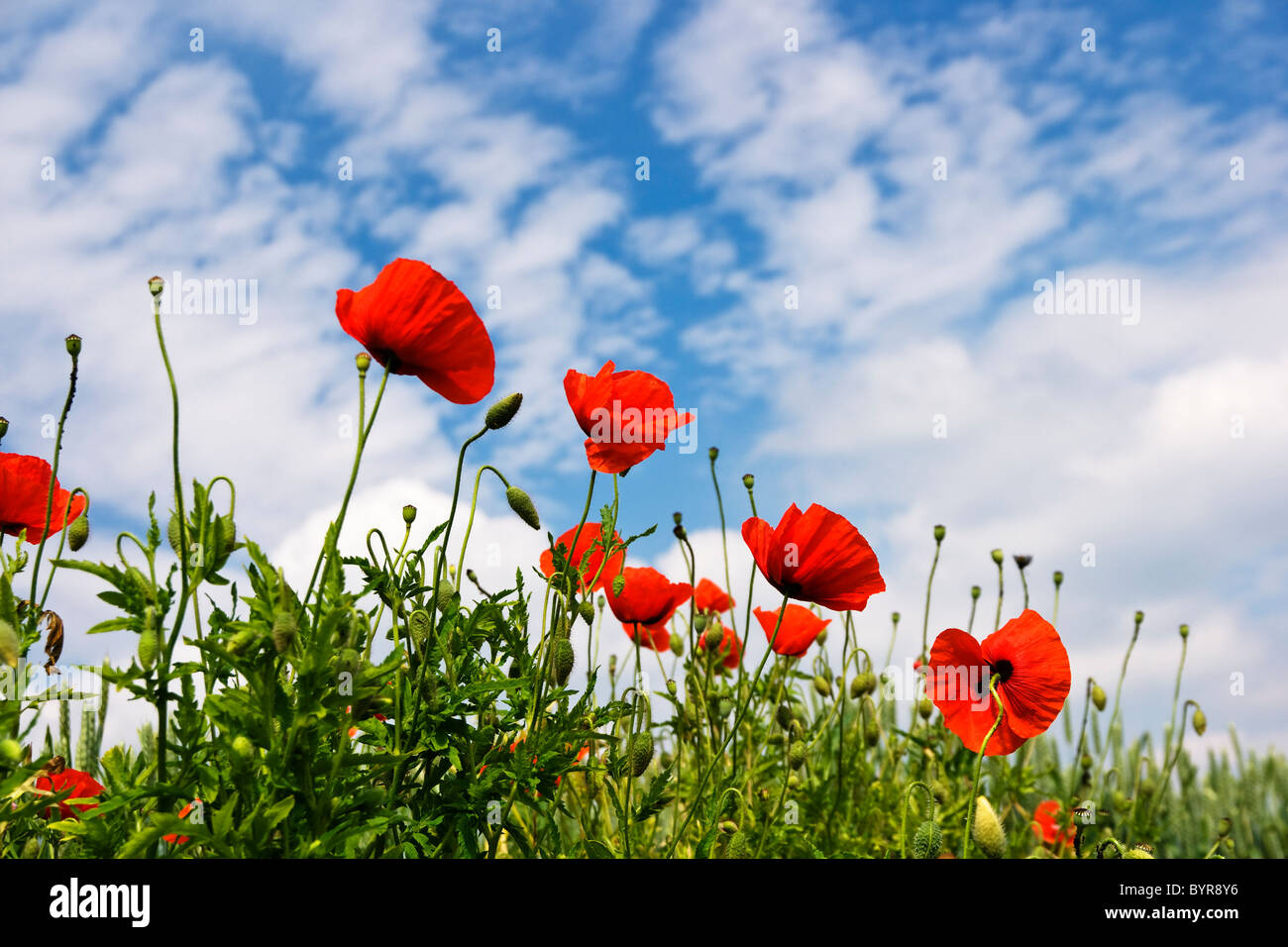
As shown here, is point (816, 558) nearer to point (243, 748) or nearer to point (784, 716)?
point (784, 716)

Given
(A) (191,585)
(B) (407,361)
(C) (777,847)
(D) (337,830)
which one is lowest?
(C) (777,847)

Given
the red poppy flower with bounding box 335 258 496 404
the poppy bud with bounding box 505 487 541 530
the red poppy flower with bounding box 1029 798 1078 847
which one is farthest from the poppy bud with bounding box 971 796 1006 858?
the red poppy flower with bounding box 1029 798 1078 847

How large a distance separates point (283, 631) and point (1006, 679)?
4.41 ft

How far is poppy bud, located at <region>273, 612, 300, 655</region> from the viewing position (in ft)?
3.61

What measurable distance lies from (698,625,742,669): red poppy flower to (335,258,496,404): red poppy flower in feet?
3.32

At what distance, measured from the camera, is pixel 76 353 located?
1.54 metres

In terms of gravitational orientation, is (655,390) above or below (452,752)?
above

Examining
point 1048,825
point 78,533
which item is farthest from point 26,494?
point 1048,825

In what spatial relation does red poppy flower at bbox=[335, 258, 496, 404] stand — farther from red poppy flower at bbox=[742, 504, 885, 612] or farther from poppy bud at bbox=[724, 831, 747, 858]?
poppy bud at bbox=[724, 831, 747, 858]
